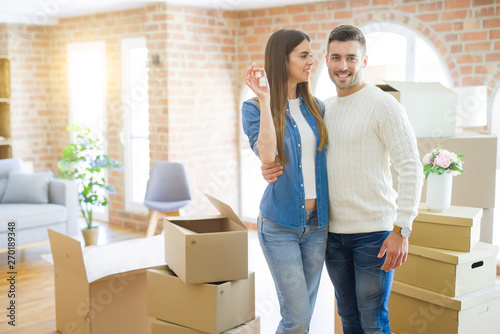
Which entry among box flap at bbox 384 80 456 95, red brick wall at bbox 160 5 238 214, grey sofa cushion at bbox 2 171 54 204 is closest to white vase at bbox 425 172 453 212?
box flap at bbox 384 80 456 95

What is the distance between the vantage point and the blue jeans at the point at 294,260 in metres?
2.04

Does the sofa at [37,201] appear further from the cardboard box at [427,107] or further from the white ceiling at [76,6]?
the cardboard box at [427,107]

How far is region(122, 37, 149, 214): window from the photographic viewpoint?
602 centimetres

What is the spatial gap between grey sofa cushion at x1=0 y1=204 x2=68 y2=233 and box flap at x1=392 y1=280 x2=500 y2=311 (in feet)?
11.2

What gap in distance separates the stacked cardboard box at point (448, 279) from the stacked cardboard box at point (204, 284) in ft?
2.52

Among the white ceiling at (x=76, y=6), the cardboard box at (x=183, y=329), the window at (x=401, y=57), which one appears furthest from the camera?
the white ceiling at (x=76, y=6)

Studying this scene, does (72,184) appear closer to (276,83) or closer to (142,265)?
(142,265)

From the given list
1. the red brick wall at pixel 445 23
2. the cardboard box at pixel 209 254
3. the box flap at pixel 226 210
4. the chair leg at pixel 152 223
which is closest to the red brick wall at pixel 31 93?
the chair leg at pixel 152 223

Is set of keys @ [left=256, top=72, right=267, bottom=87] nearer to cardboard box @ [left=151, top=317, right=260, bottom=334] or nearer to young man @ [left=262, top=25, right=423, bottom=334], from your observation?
young man @ [left=262, top=25, right=423, bottom=334]

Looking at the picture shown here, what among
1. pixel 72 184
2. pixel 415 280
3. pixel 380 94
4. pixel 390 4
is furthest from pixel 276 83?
pixel 72 184

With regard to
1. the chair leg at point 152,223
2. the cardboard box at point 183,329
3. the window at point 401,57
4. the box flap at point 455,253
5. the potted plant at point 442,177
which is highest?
the window at point 401,57

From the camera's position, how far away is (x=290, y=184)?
207cm

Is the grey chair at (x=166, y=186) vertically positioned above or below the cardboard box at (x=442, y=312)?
above

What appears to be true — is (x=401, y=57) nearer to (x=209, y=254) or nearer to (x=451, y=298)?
(x=451, y=298)
